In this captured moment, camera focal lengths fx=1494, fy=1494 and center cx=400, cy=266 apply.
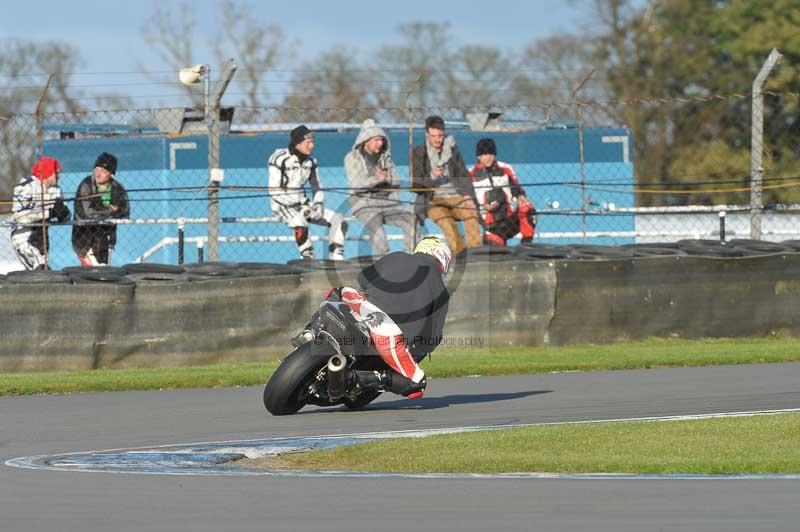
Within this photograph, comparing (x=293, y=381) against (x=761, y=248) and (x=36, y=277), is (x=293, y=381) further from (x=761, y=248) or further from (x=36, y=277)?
(x=761, y=248)

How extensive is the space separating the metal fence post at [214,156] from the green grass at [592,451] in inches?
298

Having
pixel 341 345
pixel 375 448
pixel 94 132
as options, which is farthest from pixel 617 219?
pixel 375 448

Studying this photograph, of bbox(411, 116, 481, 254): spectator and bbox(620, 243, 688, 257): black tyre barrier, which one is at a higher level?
bbox(411, 116, 481, 254): spectator

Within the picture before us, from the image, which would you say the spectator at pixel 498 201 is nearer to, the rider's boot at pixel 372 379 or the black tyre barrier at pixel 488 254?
the black tyre barrier at pixel 488 254

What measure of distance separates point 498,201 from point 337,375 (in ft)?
24.8

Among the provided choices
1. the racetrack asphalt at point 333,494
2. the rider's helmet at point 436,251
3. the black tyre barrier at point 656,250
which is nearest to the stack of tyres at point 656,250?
the black tyre barrier at point 656,250

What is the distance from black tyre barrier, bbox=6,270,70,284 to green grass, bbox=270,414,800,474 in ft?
21.4

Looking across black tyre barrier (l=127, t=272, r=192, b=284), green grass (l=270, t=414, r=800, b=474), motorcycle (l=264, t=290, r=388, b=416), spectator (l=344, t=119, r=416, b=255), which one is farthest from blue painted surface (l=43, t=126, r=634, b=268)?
green grass (l=270, t=414, r=800, b=474)

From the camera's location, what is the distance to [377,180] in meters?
17.0

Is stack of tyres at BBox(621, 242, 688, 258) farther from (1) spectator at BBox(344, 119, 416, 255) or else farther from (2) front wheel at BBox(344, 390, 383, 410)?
(2) front wheel at BBox(344, 390, 383, 410)

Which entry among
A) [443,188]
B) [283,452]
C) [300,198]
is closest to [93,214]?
[300,198]

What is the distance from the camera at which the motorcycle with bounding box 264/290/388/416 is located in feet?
34.2

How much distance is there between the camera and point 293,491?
700cm

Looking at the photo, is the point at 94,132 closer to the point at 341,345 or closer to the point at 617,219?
the point at 617,219
